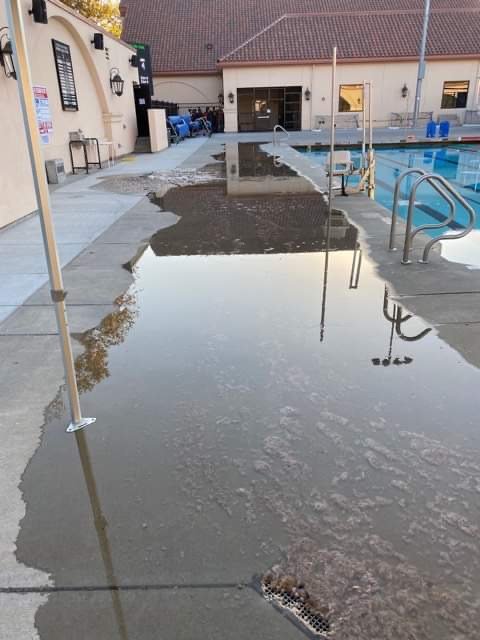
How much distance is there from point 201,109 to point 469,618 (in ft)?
104

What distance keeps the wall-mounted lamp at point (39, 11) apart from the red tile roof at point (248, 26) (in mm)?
18924

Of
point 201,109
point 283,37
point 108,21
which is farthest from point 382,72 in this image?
point 108,21

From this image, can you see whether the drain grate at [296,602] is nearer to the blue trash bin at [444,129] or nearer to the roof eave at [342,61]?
the blue trash bin at [444,129]

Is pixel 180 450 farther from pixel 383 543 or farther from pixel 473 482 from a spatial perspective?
pixel 473 482

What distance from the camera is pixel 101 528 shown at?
2242mm

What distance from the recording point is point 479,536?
215cm

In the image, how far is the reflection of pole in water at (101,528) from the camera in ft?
6.08

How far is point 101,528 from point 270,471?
0.83 metres

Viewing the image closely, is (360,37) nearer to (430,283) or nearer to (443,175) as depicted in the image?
(443,175)

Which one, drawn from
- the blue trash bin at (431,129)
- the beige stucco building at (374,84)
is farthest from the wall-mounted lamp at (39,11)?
the beige stucco building at (374,84)

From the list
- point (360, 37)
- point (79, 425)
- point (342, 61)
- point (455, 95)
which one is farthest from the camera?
point (360, 37)

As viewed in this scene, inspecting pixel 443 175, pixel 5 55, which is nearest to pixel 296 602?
pixel 5 55

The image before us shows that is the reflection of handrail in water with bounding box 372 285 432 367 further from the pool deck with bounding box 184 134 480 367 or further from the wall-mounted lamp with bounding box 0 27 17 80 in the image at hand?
the wall-mounted lamp with bounding box 0 27 17 80

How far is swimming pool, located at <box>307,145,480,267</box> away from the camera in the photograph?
6.95m
